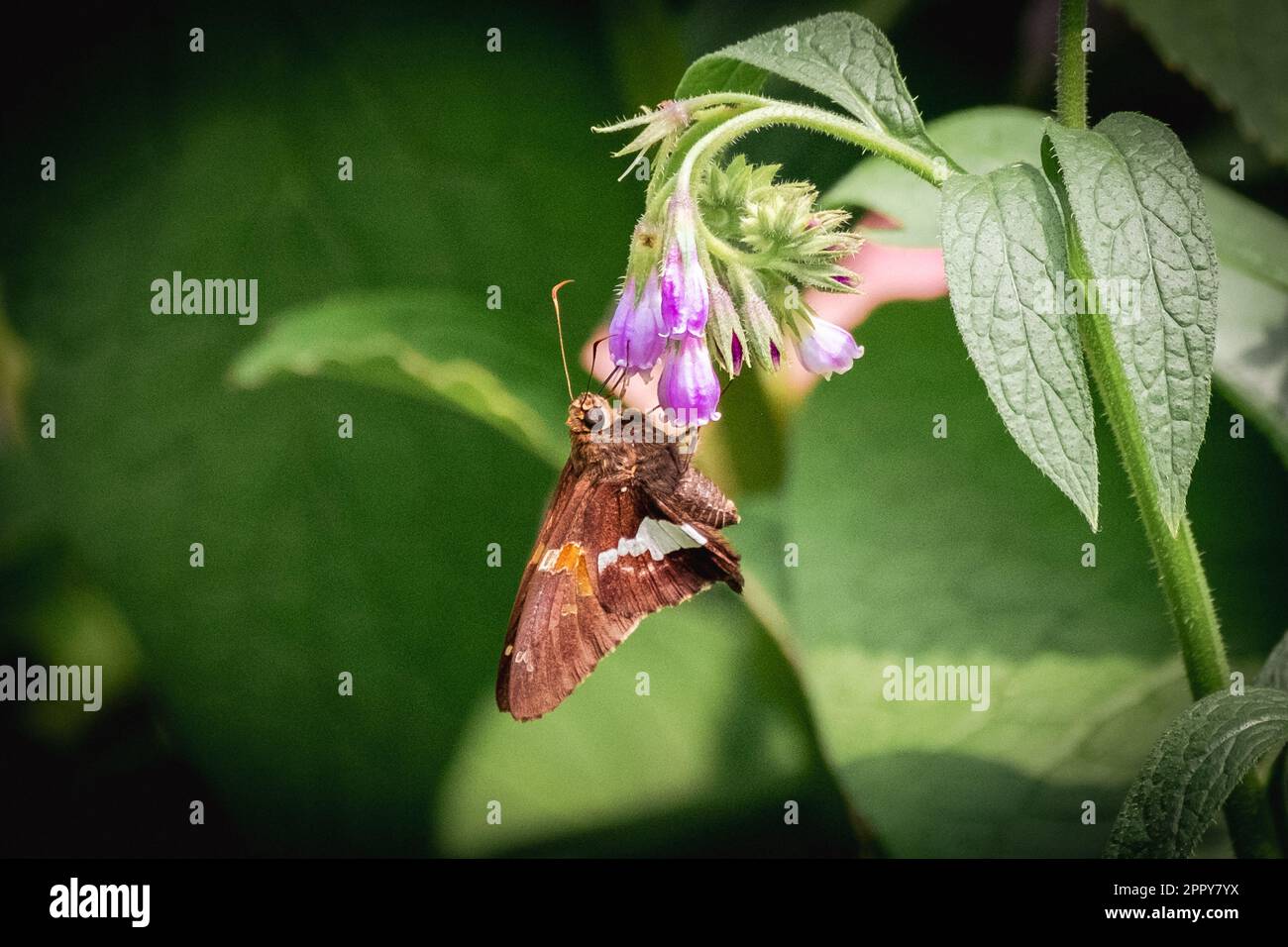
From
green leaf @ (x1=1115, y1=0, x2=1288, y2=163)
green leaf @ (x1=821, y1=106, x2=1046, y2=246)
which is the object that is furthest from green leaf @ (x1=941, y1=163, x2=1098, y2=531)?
green leaf @ (x1=1115, y1=0, x2=1288, y2=163)

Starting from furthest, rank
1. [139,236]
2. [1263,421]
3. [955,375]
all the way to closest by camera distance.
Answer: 1. [139,236]
2. [955,375]
3. [1263,421]

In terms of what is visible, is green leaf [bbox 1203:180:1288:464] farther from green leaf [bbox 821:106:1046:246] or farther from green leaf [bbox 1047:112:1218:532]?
green leaf [bbox 1047:112:1218:532]

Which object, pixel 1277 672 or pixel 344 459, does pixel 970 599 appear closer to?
pixel 1277 672

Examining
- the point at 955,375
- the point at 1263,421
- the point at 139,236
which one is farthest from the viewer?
the point at 139,236

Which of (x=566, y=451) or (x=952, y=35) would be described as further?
(x=952, y=35)

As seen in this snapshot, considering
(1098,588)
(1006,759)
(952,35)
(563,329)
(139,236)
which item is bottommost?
(1006,759)

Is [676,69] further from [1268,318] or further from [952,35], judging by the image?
[1268,318]

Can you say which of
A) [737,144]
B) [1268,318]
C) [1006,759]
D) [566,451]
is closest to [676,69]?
[737,144]

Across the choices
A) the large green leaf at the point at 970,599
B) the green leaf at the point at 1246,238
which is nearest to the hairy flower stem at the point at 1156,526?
the large green leaf at the point at 970,599
